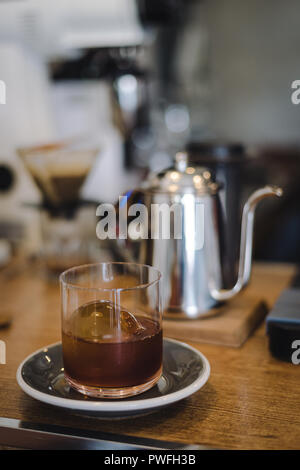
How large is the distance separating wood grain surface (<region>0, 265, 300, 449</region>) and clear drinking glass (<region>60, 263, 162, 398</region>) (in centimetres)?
4

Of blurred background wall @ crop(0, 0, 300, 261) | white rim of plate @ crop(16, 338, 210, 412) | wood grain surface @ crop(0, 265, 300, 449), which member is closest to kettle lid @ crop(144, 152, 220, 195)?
blurred background wall @ crop(0, 0, 300, 261)

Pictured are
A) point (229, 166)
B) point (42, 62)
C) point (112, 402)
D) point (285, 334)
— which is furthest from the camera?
point (42, 62)

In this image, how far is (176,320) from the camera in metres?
0.92

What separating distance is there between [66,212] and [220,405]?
71 cm

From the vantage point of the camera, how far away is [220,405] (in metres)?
0.67

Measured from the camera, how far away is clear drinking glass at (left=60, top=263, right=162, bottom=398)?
63cm

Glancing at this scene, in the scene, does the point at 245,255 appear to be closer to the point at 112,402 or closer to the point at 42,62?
the point at 112,402

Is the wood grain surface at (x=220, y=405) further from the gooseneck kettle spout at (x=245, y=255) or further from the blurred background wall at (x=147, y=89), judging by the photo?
the blurred background wall at (x=147, y=89)

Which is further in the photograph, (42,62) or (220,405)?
(42,62)

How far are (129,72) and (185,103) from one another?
10.0ft

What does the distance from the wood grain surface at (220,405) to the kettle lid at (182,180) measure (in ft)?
0.85

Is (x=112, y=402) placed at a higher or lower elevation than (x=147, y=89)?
lower

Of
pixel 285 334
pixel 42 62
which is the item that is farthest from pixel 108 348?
pixel 42 62

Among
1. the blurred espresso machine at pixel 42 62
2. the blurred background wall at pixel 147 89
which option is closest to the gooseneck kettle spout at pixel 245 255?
the blurred background wall at pixel 147 89
